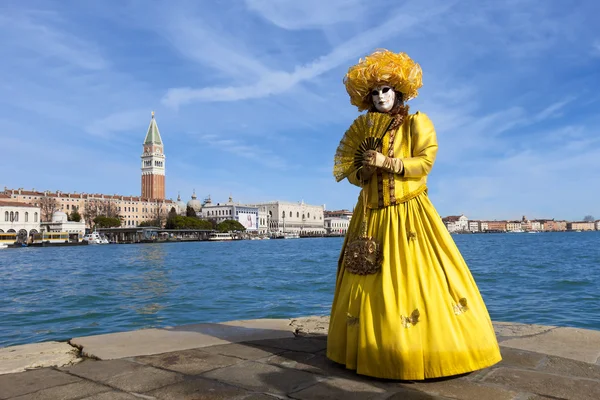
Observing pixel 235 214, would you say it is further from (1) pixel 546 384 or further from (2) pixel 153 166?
(1) pixel 546 384

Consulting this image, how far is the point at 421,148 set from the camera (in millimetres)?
3361

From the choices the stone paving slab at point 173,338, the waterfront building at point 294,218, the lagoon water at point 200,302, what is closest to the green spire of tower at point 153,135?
the waterfront building at point 294,218

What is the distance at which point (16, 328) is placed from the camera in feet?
30.9

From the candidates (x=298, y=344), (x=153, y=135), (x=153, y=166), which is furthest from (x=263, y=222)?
(x=298, y=344)

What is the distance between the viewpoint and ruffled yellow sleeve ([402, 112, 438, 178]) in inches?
130

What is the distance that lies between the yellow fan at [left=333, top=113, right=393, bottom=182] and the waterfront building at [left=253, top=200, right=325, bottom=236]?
496 ft

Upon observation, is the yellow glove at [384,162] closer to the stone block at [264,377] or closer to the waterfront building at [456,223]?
the stone block at [264,377]

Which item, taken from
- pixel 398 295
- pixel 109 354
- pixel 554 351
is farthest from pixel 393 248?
pixel 109 354

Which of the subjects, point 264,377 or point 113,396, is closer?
point 113,396

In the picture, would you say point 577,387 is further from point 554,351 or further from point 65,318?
point 65,318

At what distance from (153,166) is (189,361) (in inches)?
6506

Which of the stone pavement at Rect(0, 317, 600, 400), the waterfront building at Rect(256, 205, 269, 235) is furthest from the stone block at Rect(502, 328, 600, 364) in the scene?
the waterfront building at Rect(256, 205, 269, 235)

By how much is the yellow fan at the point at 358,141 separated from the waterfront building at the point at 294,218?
15105cm

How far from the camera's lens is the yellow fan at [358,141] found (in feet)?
11.2
